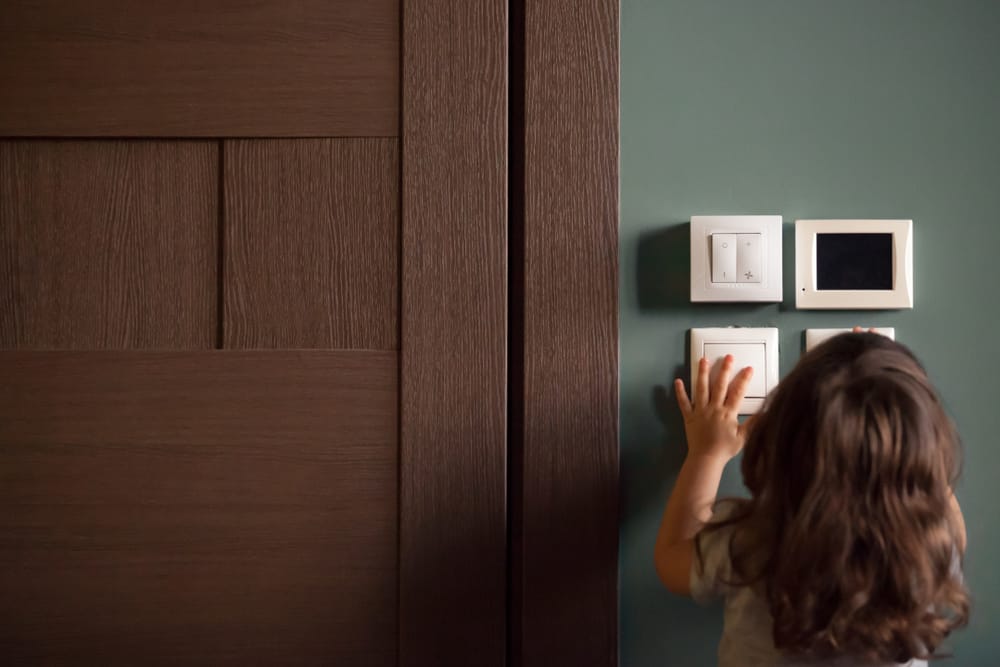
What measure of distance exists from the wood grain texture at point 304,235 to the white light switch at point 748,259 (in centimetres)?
36

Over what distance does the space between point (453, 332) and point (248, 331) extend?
0.71 ft

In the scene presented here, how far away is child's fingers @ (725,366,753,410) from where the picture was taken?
85cm

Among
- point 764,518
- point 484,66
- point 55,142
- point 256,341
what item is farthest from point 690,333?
point 55,142

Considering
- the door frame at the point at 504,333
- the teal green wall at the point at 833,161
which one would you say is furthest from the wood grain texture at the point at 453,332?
the teal green wall at the point at 833,161

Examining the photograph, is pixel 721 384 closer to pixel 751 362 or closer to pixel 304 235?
pixel 751 362

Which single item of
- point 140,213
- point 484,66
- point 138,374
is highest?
point 484,66

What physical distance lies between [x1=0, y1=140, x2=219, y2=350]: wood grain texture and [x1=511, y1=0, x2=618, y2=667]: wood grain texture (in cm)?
35

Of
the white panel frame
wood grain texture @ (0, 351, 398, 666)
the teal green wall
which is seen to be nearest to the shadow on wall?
the teal green wall

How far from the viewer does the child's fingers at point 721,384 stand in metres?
0.85

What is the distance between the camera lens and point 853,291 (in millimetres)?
871

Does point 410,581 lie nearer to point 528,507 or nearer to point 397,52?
point 528,507

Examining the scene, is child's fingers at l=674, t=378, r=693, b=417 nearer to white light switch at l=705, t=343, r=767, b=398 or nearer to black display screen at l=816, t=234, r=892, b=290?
white light switch at l=705, t=343, r=767, b=398

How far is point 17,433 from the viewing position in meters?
0.87

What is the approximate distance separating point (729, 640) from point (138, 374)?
2.17 ft
